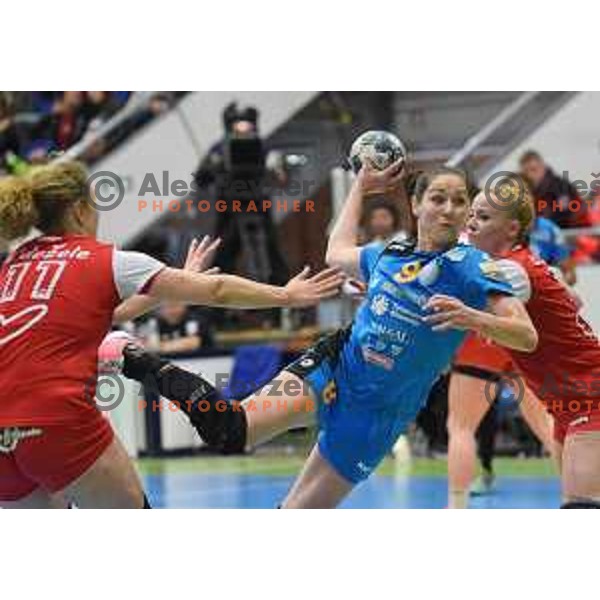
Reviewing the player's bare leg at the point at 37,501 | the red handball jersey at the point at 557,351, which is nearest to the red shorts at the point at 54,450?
the player's bare leg at the point at 37,501

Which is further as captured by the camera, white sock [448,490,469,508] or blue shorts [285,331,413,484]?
white sock [448,490,469,508]

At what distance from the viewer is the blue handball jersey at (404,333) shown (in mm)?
5816

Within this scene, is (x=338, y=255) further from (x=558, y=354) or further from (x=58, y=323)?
(x=58, y=323)

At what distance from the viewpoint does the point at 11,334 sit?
532 centimetres

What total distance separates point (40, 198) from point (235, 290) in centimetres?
80

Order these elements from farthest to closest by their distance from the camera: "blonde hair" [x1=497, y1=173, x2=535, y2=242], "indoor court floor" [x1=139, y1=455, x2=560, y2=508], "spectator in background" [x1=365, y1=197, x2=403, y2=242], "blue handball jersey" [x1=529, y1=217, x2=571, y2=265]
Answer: "spectator in background" [x1=365, y1=197, x2=403, y2=242] → "indoor court floor" [x1=139, y1=455, x2=560, y2=508] → "blue handball jersey" [x1=529, y1=217, x2=571, y2=265] → "blonde hair" [x1=497, y1=173, x2=535, y2=242]

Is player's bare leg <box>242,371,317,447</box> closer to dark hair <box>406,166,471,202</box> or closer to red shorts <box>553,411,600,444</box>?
dark hair <box>406,166,471,202</box>

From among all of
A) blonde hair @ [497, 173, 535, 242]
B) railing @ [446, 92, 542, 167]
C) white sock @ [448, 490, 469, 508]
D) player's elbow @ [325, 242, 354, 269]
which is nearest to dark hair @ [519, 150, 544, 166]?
railing @ [446, 92, 542, 167]

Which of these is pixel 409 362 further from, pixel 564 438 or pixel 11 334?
pixel 11 334

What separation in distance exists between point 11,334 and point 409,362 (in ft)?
5.23

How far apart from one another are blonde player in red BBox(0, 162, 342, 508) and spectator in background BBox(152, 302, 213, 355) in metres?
7.72

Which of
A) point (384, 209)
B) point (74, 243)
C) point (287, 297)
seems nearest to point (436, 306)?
point (287, 297)

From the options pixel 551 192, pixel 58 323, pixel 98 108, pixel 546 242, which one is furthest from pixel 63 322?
pixel 98 108

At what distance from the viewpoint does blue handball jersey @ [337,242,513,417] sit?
19.1ft
